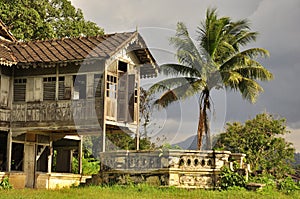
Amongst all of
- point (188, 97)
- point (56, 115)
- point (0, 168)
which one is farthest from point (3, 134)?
point (188, 97)

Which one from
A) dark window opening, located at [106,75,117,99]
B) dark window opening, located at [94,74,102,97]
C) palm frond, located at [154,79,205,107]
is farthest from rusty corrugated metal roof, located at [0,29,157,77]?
palm frond, located at [154,79,205,107]

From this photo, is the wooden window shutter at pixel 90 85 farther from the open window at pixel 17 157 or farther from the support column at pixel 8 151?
the open window at pixel 17 157

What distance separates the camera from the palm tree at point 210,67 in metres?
26.6

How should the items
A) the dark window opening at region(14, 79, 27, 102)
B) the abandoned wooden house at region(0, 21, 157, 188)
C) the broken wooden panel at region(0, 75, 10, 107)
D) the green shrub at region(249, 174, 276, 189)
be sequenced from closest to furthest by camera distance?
the green shrub at region(249, 174, 276, 189)
the abandoned wooden house at region(0, 21, 157, 188)
the broken wooden panel at region(0, 75, 10, 107)
the dark window opening at region(14, 79, 27, 102)

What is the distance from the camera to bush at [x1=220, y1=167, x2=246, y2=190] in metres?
20.3

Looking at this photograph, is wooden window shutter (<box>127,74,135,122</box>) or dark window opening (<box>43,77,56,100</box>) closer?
dark window opening (<box>43,77,56,100</box>)

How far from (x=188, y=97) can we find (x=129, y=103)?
4.16 m

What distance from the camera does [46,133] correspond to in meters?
25.5

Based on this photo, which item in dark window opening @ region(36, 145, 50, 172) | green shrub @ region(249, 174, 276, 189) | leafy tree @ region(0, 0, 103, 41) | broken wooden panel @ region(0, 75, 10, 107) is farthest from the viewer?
leafy tree @ region(0, 0, 103, 41)

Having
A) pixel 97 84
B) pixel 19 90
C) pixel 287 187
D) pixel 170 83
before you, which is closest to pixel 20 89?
pixel 19 90

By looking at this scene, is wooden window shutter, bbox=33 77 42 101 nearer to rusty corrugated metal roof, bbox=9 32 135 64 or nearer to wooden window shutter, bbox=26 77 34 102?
wooden window shutter, bbox=26 77 34 102

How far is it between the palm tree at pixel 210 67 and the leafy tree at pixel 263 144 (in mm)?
5601

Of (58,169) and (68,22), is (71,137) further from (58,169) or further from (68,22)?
(68,22)

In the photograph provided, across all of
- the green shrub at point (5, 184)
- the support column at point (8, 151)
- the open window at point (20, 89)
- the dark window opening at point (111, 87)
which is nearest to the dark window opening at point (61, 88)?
the open window at point (20, 89)
